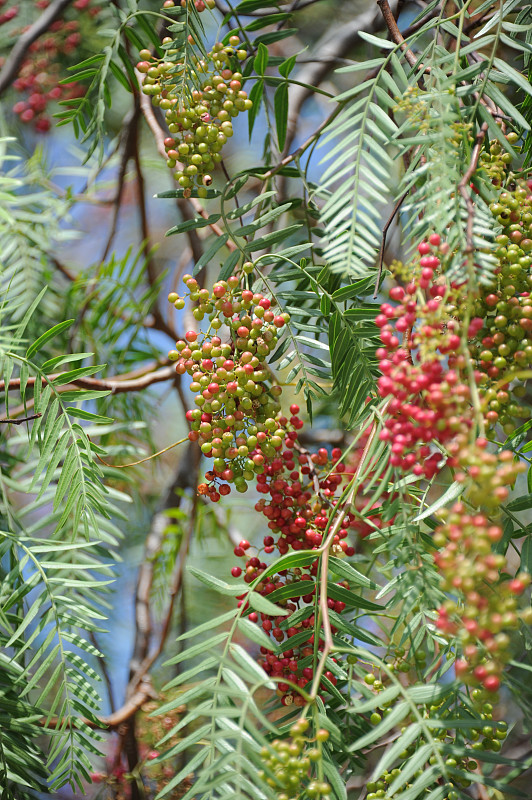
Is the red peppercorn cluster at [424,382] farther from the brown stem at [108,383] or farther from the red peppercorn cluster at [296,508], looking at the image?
the brown stem at [108,383]

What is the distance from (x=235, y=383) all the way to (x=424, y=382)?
25cm

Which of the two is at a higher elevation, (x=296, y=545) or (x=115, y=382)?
(x=115, y=382)

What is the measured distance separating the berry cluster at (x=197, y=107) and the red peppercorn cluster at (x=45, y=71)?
3.72 ft

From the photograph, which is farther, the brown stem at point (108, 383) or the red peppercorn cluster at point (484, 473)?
the brown stem at point (108, 383)

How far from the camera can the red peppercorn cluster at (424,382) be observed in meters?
0.41

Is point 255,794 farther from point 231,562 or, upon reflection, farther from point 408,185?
point 231,562

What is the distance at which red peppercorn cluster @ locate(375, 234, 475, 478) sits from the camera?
0.41m

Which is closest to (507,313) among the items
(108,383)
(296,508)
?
(296,508)

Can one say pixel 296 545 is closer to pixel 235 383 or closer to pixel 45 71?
pixel 235 383

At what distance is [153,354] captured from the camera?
4.62 ft

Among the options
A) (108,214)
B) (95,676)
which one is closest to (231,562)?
(95,676)

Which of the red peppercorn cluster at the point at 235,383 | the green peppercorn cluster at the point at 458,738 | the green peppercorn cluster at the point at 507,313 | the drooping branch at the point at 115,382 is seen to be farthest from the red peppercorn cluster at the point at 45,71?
the green peppercorn cluster at the point at 458,738

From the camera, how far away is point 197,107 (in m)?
0.71

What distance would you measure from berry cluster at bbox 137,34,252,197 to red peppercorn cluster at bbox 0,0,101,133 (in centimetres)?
113
